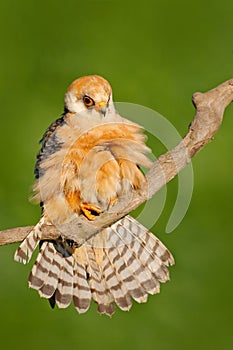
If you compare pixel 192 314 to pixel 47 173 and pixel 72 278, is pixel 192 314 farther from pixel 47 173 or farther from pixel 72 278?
pixel 47 173

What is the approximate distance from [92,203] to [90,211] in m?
0.05

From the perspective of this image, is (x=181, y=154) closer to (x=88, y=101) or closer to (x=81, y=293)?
(x=88, y=101)

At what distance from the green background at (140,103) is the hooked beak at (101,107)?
2.27 m

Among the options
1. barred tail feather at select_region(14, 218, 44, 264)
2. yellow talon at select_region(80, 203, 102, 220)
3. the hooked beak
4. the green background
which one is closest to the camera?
barred tail feather at select_region(14, 218, 44, 264)

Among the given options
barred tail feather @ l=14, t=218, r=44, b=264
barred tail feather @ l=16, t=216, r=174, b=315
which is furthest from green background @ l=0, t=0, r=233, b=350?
barred tail feather @ l=14, t=218, r=44, b=264

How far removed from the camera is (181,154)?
270 inches

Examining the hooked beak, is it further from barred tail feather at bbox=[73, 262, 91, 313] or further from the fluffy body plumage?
barred tail feather at bbox=[73, 262, 91, 313]

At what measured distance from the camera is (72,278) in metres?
7.80

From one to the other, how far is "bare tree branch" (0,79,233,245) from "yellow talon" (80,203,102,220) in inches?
2.1

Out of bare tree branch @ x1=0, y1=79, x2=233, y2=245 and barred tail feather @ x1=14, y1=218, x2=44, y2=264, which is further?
barred tail feather @ x1=14, y1=218, x2=44, y2=264

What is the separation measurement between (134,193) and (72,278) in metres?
0.88

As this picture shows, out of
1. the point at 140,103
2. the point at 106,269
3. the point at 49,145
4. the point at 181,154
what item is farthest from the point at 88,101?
the point at 140,103

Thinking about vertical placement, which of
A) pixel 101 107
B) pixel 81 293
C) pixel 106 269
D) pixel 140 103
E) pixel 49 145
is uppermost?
pixel 140 103

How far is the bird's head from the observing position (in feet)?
24.6
